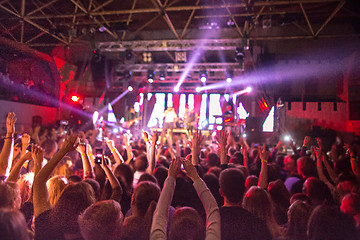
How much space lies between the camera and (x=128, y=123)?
12.1 metres

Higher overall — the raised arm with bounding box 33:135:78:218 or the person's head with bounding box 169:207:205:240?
the raised arm with bounding box 33:135:78:218

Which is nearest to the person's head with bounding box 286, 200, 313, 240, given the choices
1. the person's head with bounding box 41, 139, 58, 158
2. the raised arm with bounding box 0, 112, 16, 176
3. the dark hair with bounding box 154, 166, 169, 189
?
the dark hair with bounding box 154, 166, 169, 189

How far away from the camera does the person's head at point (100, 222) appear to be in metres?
1.38

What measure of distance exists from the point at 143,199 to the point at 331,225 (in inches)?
44.6

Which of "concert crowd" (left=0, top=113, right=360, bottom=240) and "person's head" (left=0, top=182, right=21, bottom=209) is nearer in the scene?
"concert crowd" (left=0, top=113, right=360, bottom=240)

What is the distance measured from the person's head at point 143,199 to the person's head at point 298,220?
945 millimetres

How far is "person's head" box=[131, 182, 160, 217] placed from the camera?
1699mm

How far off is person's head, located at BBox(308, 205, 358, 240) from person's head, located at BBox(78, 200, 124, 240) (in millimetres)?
1108

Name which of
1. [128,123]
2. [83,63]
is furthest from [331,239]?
[83,63]

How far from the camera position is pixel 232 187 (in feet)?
5.82

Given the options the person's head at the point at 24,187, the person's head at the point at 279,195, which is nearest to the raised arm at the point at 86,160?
the person's head at the point at 24,187

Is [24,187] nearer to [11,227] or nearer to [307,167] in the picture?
[11,227]

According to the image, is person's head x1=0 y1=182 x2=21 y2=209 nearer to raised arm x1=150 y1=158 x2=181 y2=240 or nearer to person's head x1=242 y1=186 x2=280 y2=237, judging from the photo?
raised arm x1=150 y1=158 x2=181 y2=240

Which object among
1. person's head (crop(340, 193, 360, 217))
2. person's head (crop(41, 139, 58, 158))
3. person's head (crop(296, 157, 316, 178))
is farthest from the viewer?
person's head (crop(41, 139, 58, 158))
